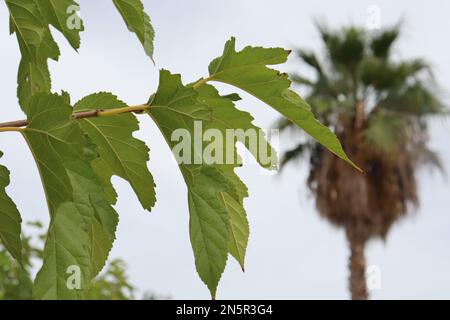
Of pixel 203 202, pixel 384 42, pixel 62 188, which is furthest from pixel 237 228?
pixel 384 42

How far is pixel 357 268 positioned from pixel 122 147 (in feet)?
46.1

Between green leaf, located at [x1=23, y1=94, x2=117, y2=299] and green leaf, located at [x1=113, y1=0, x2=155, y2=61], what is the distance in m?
0.16

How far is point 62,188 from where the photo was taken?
72 centimetres

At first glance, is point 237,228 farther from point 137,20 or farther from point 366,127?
point 366,127

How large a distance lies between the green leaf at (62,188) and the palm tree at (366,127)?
46.4 feet

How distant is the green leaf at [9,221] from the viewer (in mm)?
787

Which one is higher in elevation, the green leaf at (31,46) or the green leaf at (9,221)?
the green leaf at (31,46)

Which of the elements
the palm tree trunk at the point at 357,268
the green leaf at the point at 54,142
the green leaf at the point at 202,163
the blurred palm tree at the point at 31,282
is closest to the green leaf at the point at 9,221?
the green leaf at the point at 54,142

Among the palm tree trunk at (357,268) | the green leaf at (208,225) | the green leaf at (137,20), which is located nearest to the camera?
the green leaf at (208,225)

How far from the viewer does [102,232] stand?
3.05 feet

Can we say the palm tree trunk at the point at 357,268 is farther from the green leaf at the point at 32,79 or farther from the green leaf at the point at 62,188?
the green leaf at the point at 62,188

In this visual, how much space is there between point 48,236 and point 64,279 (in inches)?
2.1
